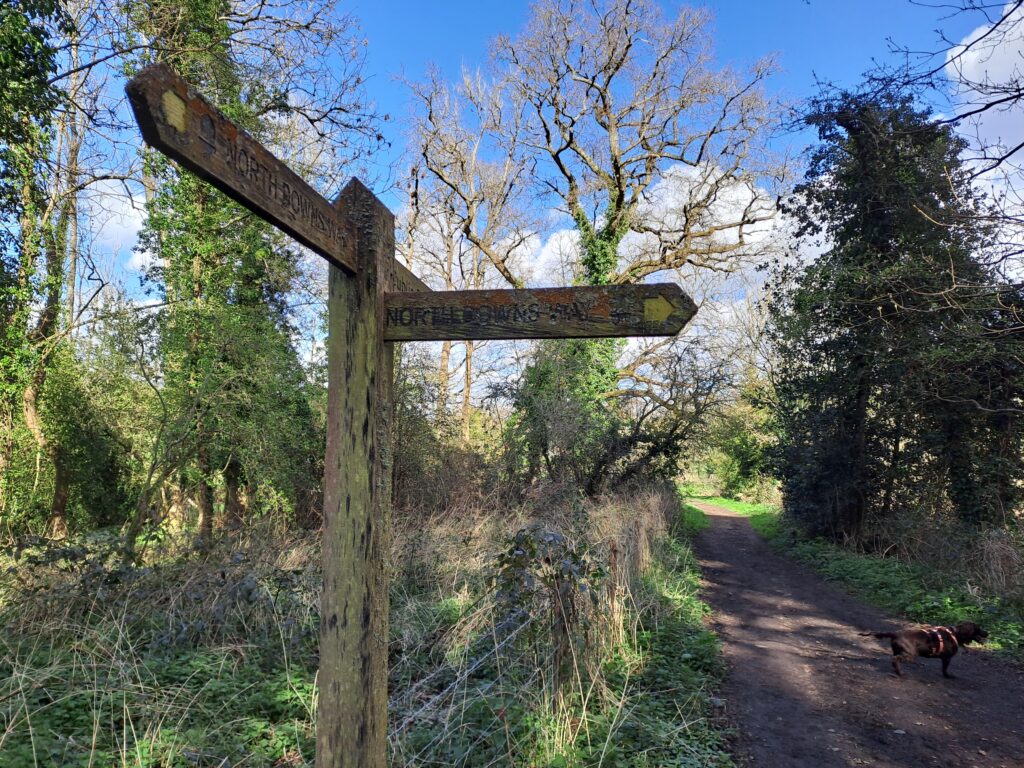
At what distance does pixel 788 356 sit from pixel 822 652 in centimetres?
1009

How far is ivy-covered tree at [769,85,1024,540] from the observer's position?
10617 mm

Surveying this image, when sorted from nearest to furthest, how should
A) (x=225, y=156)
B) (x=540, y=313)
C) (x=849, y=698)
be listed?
(x=225, y=156), (x=540, y=313), (x=849, y=698)

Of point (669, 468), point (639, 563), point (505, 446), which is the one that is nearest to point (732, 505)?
point (669, 468)

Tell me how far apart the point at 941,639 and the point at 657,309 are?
19.3ft

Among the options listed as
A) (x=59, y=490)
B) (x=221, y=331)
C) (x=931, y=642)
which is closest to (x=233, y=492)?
(x=221, y=331)

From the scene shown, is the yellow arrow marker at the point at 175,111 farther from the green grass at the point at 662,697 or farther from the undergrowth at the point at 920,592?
the undergrowth at the point at 920,592

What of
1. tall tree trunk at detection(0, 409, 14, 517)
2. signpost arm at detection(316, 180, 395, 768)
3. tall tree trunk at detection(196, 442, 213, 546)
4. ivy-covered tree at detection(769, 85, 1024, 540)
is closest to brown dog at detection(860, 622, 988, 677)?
ivy-covered tree at detection(769, 85, 1024, 540)

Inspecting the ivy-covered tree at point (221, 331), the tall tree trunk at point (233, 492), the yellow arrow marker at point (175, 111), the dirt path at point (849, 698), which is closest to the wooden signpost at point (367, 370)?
the yellow arrow marker at point (175, 111)

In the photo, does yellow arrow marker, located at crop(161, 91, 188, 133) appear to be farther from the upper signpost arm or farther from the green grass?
the green grass

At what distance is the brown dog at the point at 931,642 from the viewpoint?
19.9 feet

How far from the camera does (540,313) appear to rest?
2463 mm

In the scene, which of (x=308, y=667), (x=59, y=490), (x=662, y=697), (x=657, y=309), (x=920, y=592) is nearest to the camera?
(x=657, y=309)

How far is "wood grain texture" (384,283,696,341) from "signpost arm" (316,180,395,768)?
15cm

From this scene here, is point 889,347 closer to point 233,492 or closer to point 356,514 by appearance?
point 356,514
